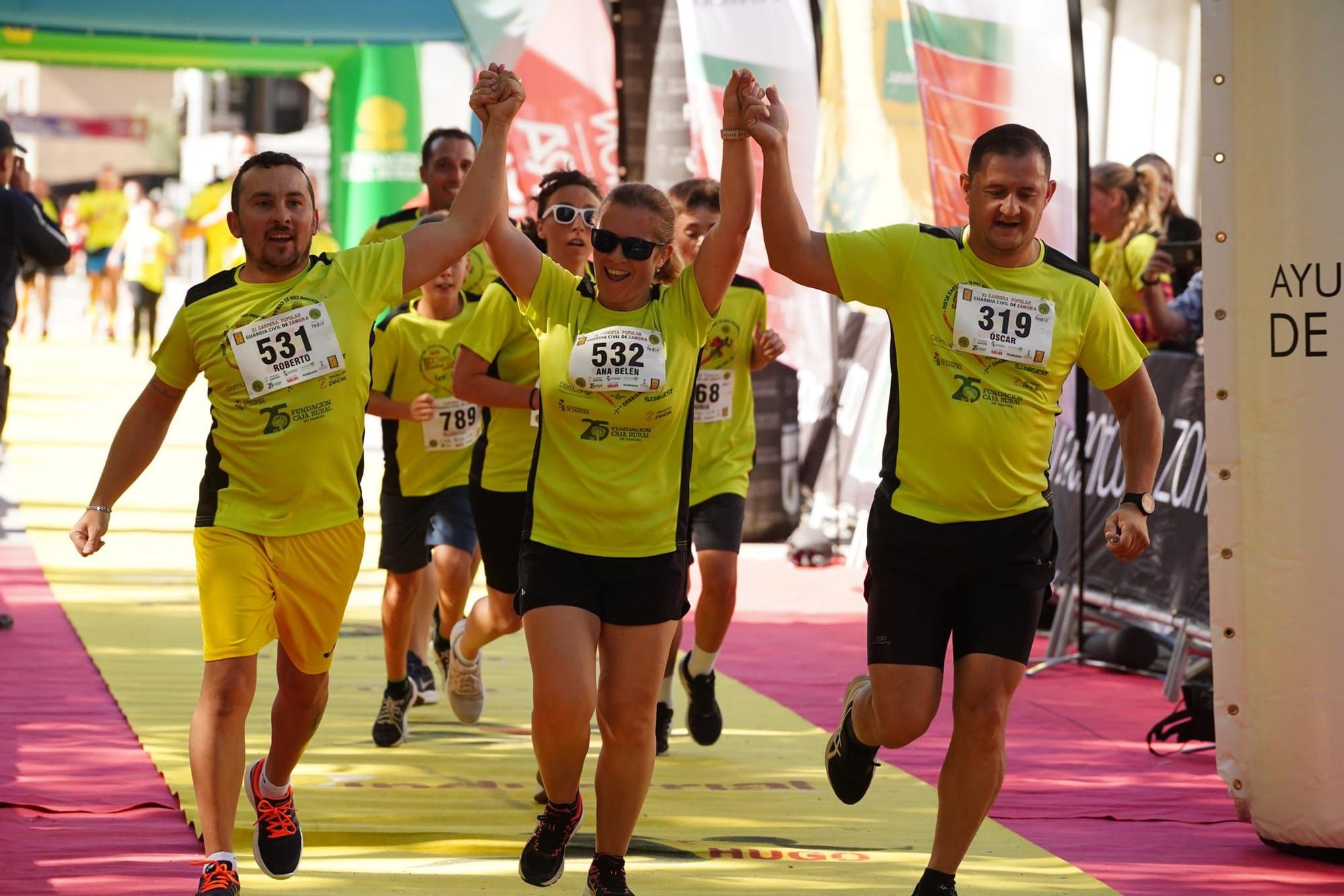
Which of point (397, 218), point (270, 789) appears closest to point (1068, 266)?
point (270, 789)

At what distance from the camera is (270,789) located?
541 cm

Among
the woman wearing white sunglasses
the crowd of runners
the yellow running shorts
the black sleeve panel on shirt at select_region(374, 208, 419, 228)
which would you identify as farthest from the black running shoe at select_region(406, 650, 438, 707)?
the woman wearing white sunglasses

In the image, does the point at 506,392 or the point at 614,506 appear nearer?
the point at 614,506

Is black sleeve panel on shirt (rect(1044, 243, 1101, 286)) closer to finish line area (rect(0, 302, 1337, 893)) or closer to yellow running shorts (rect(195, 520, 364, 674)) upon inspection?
finish line area (rect(0, 302, 1337, 893))

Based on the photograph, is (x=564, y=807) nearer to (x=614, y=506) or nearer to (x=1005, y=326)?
(x=614, y=506)

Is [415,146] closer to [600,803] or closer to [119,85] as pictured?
[600,803]

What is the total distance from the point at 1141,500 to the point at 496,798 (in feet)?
8.37

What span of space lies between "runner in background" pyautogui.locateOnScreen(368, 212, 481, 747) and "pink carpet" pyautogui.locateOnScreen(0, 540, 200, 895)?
41.0 inches

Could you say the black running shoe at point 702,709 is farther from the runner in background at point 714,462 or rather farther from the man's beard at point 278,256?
the man's beard at point 278,256

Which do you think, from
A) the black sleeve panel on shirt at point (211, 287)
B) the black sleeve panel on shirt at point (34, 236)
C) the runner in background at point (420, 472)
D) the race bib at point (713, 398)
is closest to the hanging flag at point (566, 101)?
the black sleeve panel on shirt at point (34, 236)

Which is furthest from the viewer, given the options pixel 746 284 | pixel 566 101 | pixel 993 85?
pixel 566 101

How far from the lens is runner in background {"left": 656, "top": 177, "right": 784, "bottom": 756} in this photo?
7.20 m

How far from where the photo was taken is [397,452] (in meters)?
7.57

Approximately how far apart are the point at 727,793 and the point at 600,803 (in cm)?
→ 177
